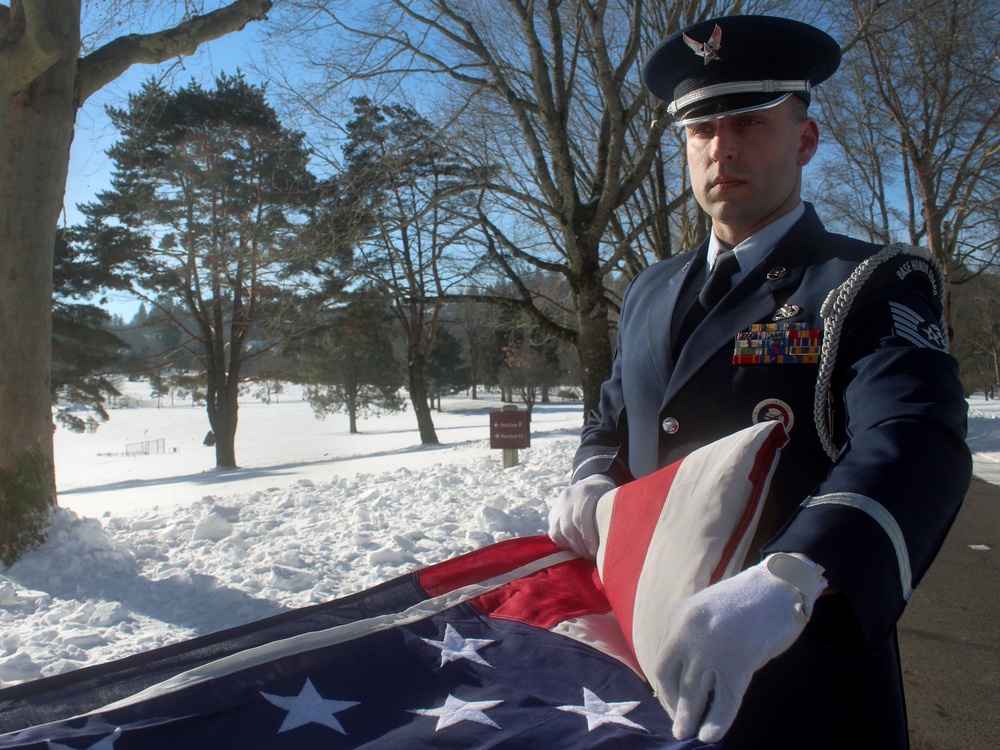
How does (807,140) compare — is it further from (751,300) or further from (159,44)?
(159,44)

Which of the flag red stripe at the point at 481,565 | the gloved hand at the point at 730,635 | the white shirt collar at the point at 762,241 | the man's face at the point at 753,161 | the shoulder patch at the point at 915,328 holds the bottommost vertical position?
the flag red stripe at the point at 481,565

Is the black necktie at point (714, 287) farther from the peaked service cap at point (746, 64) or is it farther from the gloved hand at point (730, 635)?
the gloved hand at point (730, 635)

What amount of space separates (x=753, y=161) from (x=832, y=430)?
0.62 metres

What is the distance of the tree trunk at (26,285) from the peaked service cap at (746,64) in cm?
511

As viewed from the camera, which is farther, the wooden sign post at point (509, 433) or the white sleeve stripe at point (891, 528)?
the wooden sign post at point (509, 433)

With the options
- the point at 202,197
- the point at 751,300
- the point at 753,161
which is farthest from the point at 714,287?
the point at 202,197

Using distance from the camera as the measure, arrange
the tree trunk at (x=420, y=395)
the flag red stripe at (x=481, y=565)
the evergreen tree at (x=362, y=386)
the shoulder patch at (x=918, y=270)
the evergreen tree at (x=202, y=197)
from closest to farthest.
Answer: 1. the shoulder patch at (x=918, y=270)
2. the flag red stripe at (x=481, y=565)
3. the evergreen tree at (x=202, y=197)
4. the tree trunk at (x=420, y=395)
5. the evergreen tree at (x=362, y=386)

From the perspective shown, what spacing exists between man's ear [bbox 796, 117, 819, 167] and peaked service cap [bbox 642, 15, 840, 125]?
57 millimetres

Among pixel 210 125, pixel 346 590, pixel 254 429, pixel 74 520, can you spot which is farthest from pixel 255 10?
pixel 254 429

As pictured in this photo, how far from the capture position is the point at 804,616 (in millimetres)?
1032

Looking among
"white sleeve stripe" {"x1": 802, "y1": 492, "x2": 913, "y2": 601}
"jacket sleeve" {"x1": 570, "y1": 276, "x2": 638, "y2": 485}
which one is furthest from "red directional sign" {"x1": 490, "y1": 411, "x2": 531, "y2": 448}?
"white sleeve stripe" {"x1": 802, "y1": 492, "x2": 913, "y2": 601}

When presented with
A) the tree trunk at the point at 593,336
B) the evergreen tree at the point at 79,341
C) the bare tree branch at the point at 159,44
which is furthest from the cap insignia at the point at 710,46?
the evergreen tree at the point at 79,341

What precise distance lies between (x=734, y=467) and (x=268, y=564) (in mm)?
3928

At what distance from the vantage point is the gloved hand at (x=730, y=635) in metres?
1.04
